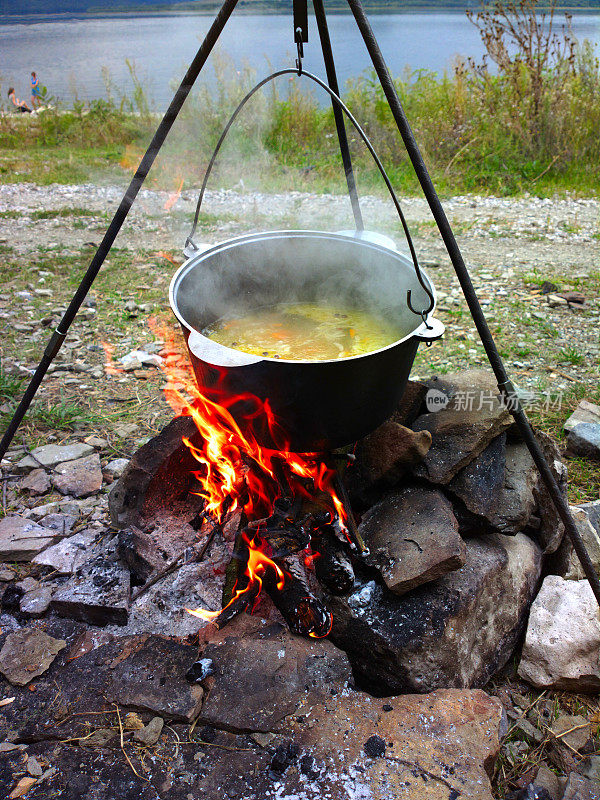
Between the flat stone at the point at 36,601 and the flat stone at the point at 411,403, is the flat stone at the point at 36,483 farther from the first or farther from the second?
the flat stone at the point at 411,403

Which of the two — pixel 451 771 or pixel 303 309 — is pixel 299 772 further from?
pixel 303 309

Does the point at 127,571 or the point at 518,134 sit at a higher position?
the point at 518,134

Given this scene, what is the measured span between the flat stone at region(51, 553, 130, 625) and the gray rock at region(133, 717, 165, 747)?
45 centimetres

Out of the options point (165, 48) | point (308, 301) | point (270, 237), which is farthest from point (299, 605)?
point (165, 48)

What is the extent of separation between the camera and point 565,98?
268 inches

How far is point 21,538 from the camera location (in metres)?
2.42

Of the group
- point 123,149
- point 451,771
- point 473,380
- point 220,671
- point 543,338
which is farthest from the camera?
point 123,149

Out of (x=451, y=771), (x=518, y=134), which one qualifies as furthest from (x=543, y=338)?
(x=518, y=134)

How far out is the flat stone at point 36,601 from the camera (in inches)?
82.3

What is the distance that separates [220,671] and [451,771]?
720 mm

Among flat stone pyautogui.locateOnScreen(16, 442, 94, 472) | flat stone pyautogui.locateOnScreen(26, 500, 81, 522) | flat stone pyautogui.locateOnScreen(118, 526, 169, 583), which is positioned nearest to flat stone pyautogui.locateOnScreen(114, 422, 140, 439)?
flat stone pyautogui.locateOnScreen(16, 442, 94, 472)

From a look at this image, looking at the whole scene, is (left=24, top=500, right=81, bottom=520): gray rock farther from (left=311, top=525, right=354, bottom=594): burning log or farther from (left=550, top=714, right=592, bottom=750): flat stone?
(left=550, top=714, right=592, bottom=750): flat stone

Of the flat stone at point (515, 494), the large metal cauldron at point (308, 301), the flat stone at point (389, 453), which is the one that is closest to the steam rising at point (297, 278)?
the large metal cauldron at point (308, 301)

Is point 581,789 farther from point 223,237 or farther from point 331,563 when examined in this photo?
point 223,237
